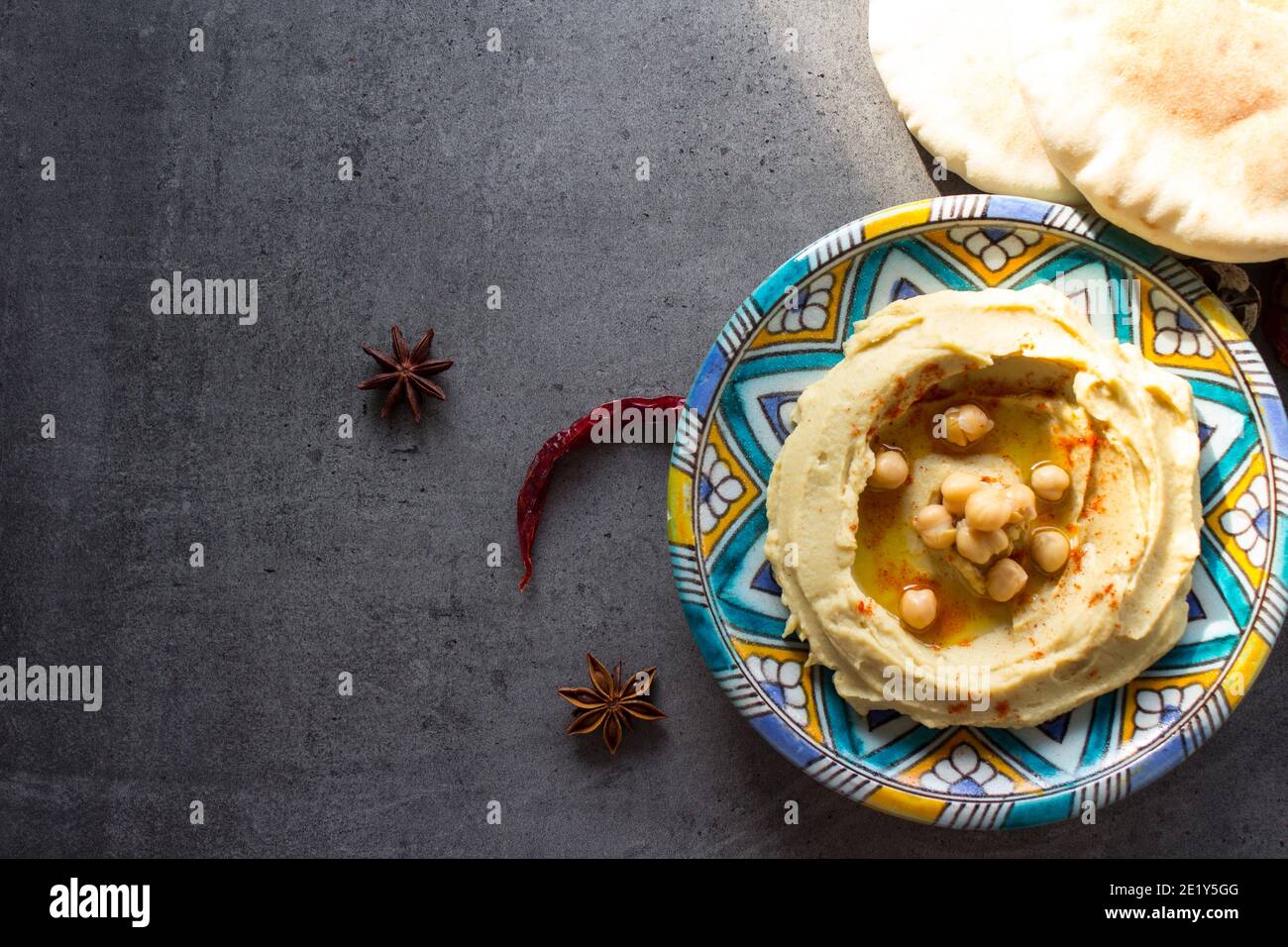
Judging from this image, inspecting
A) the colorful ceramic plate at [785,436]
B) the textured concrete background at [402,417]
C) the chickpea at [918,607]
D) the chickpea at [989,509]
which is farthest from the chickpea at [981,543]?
the textured concrete background at [402,417]

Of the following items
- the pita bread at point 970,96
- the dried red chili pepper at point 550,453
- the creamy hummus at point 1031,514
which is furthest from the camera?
the dried red chili pepper at point 550,453

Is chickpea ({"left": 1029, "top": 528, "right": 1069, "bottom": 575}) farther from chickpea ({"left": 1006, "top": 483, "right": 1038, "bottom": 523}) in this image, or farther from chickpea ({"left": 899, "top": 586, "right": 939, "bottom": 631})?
chickpea ({"left": 899, "top": 586, "right": 939, "bottom": 631})

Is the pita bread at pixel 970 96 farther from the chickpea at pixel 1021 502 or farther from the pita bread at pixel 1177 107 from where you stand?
the chickpea at pixel 1021 502

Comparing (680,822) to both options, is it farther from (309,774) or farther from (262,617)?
(262,617)

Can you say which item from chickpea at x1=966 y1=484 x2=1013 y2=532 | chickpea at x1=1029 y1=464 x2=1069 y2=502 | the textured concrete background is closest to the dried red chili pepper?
the textured concrete background

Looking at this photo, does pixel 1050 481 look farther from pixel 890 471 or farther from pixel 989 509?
pixel 890 471

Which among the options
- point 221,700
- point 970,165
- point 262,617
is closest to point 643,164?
point 970,165
